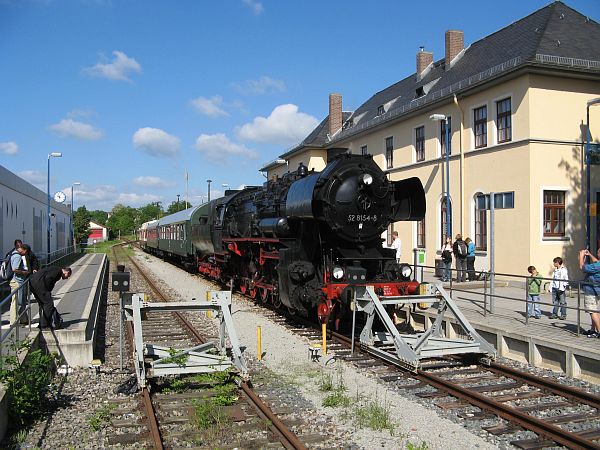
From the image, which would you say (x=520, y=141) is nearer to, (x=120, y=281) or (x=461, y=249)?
(x=461, y=249)

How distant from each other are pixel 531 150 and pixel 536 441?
14177 millimetres

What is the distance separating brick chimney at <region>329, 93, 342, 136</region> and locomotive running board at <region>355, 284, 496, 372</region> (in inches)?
1090

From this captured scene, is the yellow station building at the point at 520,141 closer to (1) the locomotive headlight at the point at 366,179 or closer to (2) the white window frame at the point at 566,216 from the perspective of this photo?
(2) the white window frame at the point at 566,216

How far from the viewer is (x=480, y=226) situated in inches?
805

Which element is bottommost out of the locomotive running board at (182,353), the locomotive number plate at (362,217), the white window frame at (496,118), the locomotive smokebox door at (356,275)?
the locomotive running board at (182,353)

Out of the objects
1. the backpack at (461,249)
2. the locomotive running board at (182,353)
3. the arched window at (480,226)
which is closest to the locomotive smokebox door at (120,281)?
the locomotive running board at (182,353)

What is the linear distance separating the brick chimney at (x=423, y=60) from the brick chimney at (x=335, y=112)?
26.6 ft

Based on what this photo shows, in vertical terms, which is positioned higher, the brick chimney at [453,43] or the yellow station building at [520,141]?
the brick chimney at [453,43]

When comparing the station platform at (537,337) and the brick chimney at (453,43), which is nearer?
the station platform at (537,337)

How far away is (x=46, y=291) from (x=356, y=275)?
5.46 m

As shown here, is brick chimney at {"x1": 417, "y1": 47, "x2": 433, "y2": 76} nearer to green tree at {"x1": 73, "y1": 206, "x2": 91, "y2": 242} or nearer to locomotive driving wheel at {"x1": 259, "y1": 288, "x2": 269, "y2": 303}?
locomotive driving wheel at {"x1": 259, "y1": 288, "x2": 269, "y2": 303}

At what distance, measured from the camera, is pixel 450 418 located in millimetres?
6488

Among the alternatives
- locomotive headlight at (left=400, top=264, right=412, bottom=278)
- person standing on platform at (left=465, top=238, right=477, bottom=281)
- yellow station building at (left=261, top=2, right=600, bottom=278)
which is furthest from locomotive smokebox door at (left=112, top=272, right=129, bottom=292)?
person standing on platform at (left=465, top=238, right=477, bottom=281)

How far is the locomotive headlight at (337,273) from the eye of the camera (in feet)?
33.5
